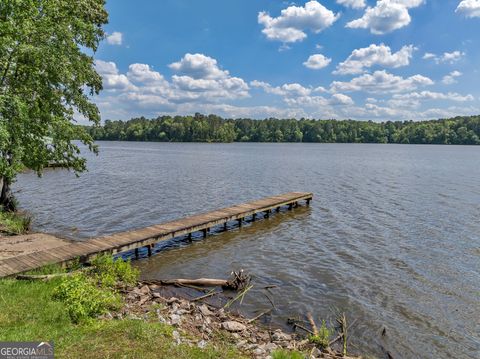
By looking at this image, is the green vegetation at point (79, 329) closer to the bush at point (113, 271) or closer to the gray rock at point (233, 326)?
the gray rock at point (233, 326)

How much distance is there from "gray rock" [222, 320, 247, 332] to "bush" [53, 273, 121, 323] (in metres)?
2.95

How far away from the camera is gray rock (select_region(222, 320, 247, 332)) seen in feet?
31.1

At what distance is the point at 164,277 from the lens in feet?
46.8

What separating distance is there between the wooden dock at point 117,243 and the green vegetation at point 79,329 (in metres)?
3.00

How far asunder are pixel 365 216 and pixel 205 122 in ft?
492

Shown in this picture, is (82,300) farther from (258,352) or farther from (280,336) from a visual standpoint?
(280,336)

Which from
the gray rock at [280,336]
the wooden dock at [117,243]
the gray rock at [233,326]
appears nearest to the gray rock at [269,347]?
the gray rock at [280,336]

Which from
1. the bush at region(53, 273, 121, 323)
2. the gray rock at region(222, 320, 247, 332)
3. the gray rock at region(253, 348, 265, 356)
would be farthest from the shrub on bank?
the gray rock at region(253, 348, 265, 356)

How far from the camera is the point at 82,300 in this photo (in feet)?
27.9

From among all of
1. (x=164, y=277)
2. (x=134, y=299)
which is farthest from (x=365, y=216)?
(x=134, y=299)

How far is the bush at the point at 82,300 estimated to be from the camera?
26.7 ft

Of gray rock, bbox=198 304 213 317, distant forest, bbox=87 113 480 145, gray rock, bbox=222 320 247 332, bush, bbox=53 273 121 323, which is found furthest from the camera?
distant forest, bbox=87 113 480 145

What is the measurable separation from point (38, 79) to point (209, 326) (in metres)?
11.9

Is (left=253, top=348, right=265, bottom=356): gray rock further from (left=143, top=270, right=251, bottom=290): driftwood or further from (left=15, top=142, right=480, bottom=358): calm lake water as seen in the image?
(left=143, top=270, right=251, bottom=290): driftwood
